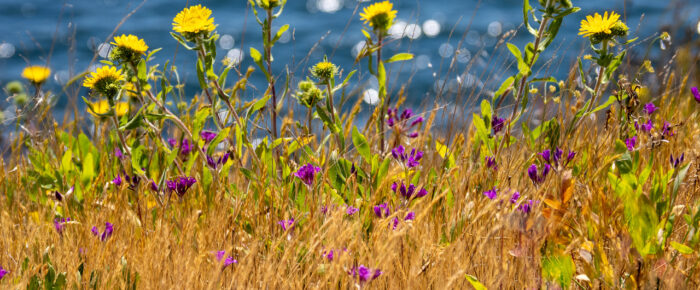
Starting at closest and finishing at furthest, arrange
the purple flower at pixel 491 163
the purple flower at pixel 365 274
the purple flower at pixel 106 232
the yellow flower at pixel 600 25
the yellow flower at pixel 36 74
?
the purple flower at pixel 365 274
the purple flower at pixel 106 232
the yellow flower at pixel 600 25
the purple flower at pixel 491 163
the yellow flower at pixel 36 74

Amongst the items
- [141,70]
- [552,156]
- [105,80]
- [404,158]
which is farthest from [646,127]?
[105,80]

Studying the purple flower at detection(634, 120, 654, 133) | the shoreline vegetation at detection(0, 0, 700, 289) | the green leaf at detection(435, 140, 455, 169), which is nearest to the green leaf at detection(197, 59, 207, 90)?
the shoreline vegetation at detection(0, 0, 700, 289)

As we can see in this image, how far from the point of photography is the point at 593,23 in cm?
207

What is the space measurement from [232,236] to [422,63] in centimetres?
873

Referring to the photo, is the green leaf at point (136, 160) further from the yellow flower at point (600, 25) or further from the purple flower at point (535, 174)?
the yellow flower at point (600, 25)

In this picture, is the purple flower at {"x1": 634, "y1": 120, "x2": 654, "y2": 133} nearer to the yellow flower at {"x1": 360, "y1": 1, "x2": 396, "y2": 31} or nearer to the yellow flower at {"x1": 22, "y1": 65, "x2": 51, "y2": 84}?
the yellow flower at {"x1": 360, "y1": 1, "x2": 396, "y2": 31}

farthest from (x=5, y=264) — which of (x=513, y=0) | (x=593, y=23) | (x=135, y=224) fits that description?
(x=513, y=0)

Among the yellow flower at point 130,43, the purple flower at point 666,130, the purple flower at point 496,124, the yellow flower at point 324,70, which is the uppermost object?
the yellow flower at point 130,43

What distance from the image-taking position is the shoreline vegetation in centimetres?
157

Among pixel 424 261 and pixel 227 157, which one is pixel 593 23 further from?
pixel 227 157

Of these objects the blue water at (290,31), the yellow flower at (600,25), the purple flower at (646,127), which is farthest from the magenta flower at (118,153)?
the blue water at (290,31)

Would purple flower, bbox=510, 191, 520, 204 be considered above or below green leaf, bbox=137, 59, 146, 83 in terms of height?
below

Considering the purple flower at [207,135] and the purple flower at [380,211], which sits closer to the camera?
the purple flower at [380,211]

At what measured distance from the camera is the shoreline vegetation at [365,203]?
1574 mm
